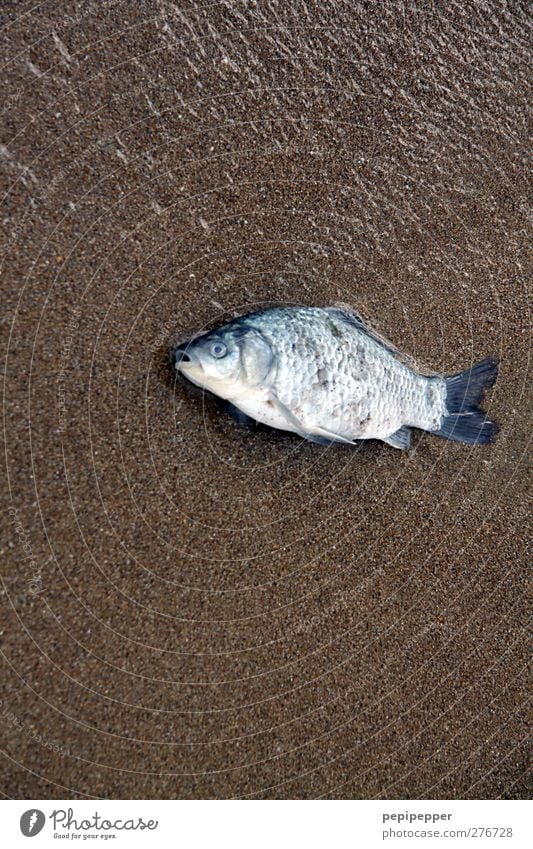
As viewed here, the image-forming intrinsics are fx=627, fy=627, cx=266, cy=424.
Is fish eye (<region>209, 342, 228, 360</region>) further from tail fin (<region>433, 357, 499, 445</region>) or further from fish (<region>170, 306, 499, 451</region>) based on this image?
tail fin (<region>433, 357, 499, 445</region>)

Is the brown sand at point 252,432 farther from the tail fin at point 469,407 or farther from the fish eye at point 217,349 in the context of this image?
the fish eye at point 217,349

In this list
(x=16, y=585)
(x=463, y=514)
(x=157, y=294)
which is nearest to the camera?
(x=16, y=585)

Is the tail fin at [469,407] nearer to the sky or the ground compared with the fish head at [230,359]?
nearer to the sky

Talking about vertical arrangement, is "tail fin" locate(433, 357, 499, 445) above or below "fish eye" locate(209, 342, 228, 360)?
above

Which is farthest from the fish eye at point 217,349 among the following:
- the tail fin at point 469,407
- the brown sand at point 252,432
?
the tail fin at point 469,407

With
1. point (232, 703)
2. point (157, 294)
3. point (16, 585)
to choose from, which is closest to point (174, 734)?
point (232, 703)

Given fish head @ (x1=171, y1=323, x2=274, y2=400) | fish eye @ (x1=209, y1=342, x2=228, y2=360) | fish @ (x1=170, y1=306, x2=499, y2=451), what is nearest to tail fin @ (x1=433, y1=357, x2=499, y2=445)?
fish @ (x1=170, y1=306, x2=499, y2=451)

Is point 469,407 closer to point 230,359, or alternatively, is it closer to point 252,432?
point 252,432

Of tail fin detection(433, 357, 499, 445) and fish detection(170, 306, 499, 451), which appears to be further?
tail fin detection(433, 357, 499, 445)
